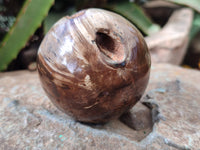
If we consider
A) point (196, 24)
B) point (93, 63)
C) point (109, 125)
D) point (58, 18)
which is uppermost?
point (93, 63)

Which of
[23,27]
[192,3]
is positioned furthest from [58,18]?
[192,3]

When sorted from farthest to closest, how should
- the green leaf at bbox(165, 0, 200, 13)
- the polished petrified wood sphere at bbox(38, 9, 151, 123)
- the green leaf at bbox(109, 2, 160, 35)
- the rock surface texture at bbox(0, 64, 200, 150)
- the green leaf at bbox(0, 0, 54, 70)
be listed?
the green leaf at bbox(165, 0, 200, 13), the green leaf at bbox(109, 2, 160, 35), the green leaf at bbox(0, 0, 54, 70), the rock surface texture at bbox(0, 64, 200, 150), the polished petrified wood sphere at bbox(38, 9, 151, 123)

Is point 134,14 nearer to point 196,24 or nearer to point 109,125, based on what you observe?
point 196,24

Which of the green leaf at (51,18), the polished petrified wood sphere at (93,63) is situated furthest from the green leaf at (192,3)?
the polished petrified wood sphere at (93,63)

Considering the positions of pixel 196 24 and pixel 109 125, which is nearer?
pixel 109 125

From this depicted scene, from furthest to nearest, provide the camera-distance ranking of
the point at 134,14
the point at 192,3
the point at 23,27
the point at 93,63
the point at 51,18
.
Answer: the point at 192,3 → the point at 134,14 → the point at 51,18 → the point at 23,27 → the point at 93,63

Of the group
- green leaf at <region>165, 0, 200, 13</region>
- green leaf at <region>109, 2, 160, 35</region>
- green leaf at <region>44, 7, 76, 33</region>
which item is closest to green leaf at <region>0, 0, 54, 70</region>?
green leaf at <region>44, 7, 76, 33</region>

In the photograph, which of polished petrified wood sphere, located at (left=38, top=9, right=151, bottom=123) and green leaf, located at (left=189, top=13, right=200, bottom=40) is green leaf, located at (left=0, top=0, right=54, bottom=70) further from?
green leaf, located at (left=189, top=13, right=200, bottom=40)
